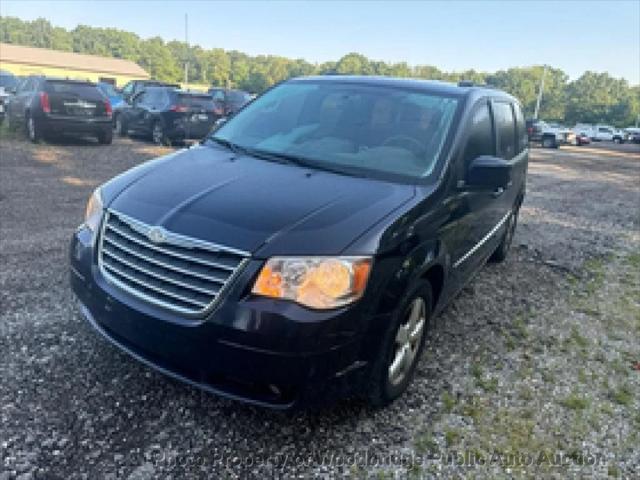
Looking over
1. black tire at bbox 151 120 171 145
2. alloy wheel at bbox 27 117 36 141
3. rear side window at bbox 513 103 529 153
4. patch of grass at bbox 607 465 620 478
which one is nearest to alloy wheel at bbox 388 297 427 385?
patch of grass at bbox 607 465 620 478

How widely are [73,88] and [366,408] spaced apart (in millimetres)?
11808

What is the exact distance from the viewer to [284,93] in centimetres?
412

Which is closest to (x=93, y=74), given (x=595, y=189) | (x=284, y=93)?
(x=595, y=189)

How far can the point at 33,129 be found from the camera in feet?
38.6

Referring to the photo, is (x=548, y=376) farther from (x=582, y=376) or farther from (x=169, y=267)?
(x=169, y=267)

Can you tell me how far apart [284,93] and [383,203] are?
1848mm

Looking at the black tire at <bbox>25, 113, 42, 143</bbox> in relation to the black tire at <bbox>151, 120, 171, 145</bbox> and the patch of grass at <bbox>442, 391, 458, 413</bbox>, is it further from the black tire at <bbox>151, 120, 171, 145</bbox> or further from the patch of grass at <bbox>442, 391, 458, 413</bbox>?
the patch of grass at <bbox>442, 391, 458, 413</bbox>

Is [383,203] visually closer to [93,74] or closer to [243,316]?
[243,316]

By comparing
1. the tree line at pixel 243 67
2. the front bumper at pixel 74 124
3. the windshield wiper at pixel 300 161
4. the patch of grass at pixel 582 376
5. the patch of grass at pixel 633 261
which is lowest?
the patch of grass at pixel 582 376

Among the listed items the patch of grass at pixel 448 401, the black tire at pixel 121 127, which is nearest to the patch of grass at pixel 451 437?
the patch of grass at pixel 448 401

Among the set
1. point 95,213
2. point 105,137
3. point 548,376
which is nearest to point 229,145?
point 95,213

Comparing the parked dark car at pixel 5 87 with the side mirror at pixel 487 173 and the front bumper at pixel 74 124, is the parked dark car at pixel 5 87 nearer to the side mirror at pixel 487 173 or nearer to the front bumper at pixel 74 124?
the front bumper at pixel 74 124

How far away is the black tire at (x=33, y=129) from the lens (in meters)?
11.7

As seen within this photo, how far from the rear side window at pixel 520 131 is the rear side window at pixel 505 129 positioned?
26 cm
